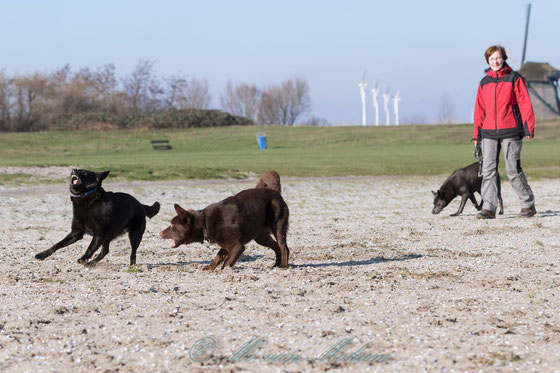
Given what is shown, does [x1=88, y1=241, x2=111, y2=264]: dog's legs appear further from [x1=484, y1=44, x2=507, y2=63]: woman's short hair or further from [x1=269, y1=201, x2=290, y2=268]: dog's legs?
[x1=484, y1=44, x2=507, y2=63]: woman's short hair

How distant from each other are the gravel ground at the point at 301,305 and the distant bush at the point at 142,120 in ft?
177

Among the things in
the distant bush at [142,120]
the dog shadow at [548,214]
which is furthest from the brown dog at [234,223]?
the distant bush at [142,120]

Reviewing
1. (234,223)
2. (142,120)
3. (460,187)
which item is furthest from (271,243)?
(142,120)

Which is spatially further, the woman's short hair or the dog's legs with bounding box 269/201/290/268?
the woman's short hair

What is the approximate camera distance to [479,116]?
1180cm

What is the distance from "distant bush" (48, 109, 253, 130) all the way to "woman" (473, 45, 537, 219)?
5472cm

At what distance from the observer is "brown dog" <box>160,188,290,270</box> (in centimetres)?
730

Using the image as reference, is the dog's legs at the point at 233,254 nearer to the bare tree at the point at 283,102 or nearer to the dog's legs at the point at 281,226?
the dog's legs at the point at 281,226

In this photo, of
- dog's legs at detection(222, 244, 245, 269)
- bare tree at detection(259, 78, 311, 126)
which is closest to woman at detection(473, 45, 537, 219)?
dog's legs at detection(222, 244, 245, 269)

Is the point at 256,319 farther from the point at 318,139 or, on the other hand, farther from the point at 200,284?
the point at 318,139

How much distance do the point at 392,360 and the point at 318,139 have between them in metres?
52.9

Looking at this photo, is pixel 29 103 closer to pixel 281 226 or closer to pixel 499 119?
pixel 499 119

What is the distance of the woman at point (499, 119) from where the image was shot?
11227 millimetres

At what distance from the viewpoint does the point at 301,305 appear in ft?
18.8
